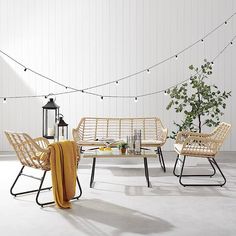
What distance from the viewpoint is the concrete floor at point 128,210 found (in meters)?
3.16

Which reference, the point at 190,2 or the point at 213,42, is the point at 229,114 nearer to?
the point at 213,42

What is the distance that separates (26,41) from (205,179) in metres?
3.93

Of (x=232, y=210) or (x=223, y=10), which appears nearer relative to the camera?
(x=232, y=210)

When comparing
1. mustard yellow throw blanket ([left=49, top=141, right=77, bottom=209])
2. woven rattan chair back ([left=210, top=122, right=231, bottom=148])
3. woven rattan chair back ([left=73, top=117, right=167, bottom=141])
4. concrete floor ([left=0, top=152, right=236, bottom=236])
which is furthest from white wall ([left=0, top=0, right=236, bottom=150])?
mustard yellow throw blanket ([left=49, top=141, right=77, bottom=209])

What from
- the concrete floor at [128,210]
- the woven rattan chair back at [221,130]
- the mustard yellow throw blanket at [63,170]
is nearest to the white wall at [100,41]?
the woven rattan chair back at [221,130]

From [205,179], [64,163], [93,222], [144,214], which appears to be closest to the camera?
[93,222]

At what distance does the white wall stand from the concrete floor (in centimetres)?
A: 250

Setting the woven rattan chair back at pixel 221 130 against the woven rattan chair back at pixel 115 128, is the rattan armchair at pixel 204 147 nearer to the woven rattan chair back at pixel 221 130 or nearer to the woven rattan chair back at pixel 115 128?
the woven rattan chair back at pixel 221 130

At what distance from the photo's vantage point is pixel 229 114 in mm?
7438

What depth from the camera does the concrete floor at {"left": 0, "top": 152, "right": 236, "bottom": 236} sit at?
316cm

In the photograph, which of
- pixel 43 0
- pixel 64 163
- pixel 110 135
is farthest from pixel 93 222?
pixel 43 0

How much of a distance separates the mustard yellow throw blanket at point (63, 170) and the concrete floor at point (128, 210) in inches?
4.3

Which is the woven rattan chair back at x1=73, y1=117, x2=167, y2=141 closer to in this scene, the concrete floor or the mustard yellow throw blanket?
the concrete floor

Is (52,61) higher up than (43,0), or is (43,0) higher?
(43,0)
